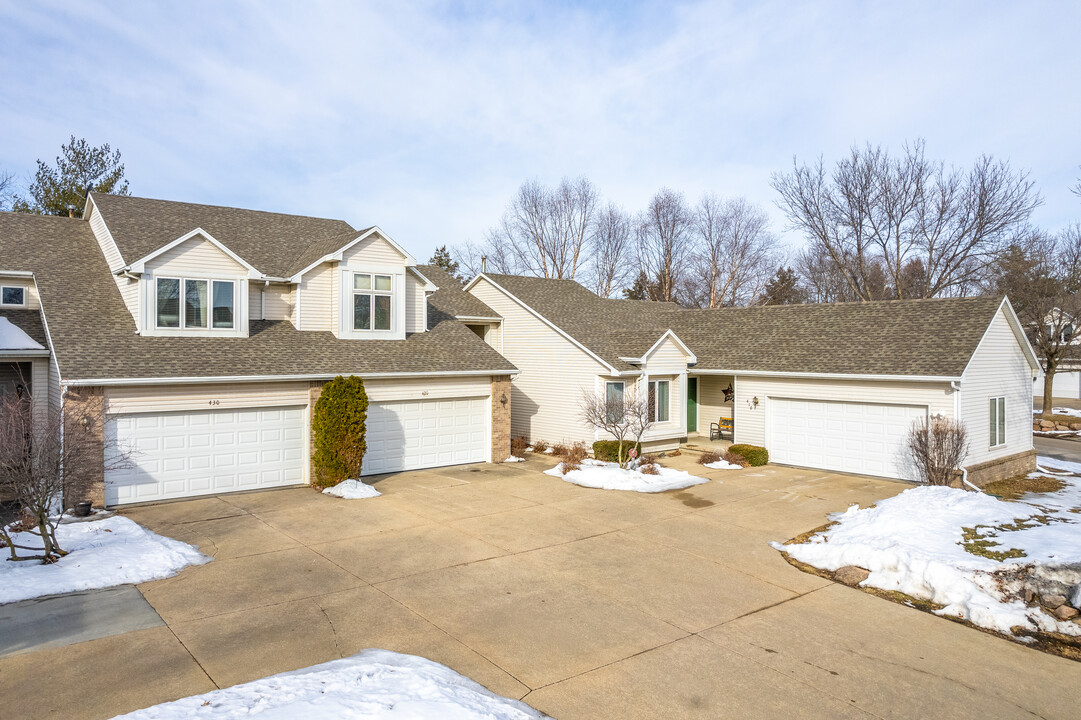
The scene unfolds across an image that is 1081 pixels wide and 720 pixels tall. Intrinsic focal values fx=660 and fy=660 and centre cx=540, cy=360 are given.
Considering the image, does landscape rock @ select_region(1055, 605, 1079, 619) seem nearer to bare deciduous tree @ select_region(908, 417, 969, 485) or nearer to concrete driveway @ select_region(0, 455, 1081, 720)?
concrete driveway @ select_region(0, 455, 1081, 720)

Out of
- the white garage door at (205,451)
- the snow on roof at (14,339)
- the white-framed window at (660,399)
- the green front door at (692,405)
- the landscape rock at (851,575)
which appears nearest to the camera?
the landscape rock at (851,575)

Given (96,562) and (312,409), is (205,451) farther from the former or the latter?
(96,562)

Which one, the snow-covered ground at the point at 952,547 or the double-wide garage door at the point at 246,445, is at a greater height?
the double-wide garage door at the point at 246,445

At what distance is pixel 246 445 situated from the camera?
1525 cm

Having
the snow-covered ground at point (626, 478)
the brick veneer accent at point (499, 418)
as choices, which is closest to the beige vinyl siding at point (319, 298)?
the brick veneer accent at point (499, 418)

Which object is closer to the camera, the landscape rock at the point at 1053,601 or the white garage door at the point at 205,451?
the landscape rock at the point at 1053,601

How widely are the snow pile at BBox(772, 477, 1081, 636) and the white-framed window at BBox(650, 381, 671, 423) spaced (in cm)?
809

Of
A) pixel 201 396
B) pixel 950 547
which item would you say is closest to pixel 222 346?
pixel 201 396

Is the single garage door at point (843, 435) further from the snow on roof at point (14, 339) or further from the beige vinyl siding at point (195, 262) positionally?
the snow on roof at point (14, 339)

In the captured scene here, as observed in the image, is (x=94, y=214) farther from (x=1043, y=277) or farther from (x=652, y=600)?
(x=1043, y=277)

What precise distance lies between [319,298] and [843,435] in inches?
596

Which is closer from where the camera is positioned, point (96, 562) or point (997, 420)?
point (96, 562)

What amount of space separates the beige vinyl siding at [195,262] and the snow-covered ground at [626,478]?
9.76m

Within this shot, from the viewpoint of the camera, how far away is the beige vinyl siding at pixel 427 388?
17.2 m
